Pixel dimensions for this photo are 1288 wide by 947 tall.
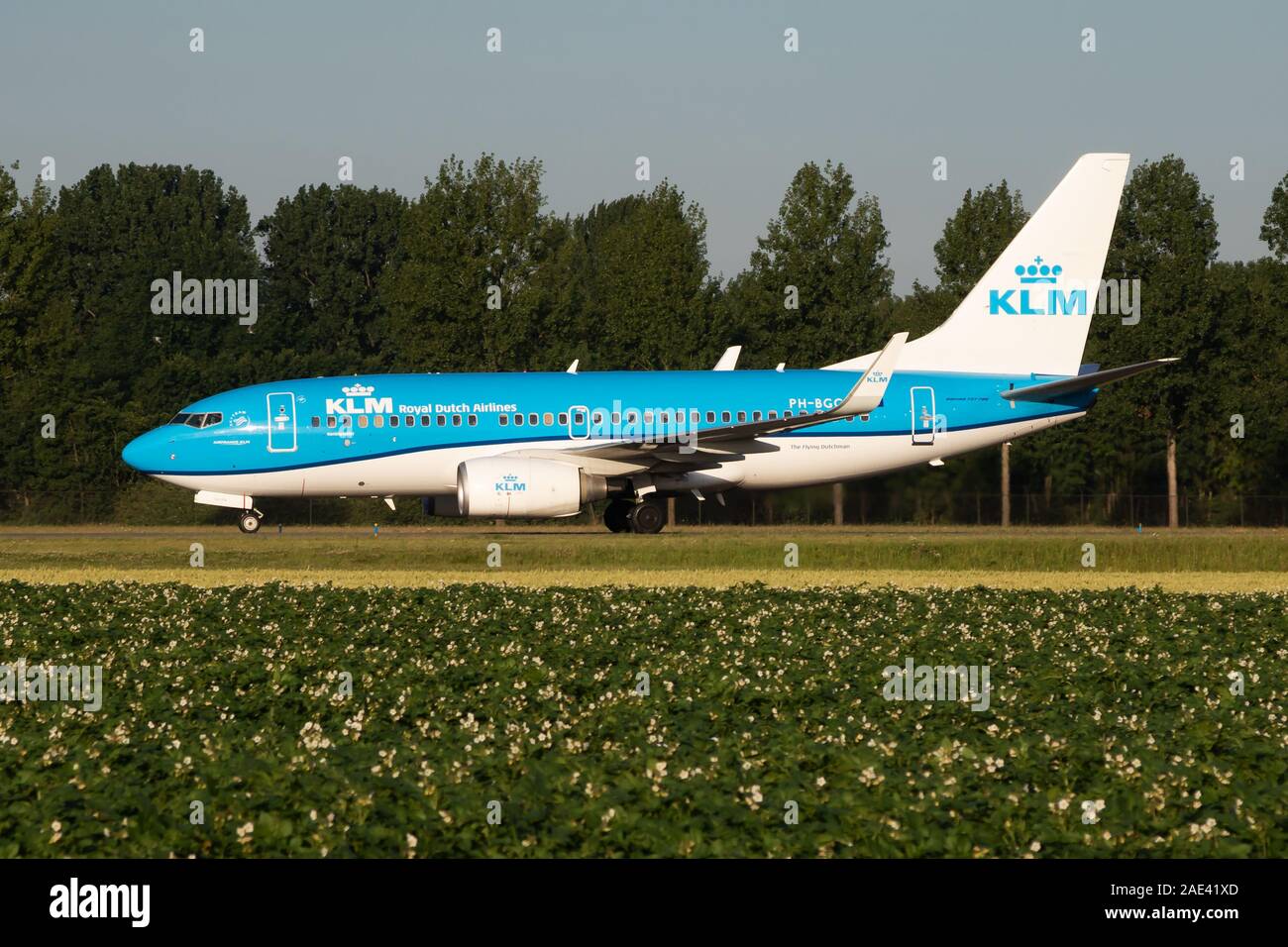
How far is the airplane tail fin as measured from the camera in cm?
4019

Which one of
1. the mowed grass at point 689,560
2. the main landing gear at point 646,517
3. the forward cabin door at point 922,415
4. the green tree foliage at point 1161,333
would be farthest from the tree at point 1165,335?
the main landing gear at point 646,517

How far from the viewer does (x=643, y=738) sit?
12516 mm

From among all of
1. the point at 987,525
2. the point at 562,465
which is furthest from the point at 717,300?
the point at 562,465

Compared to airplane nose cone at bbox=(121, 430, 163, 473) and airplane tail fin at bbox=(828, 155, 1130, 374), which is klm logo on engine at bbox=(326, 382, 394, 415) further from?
airplane tail fin at bbox=(828, 155, 1130, 374)

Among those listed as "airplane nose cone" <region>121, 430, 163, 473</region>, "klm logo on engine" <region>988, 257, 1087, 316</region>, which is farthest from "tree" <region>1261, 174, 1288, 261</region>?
"airplane nose cone" <region>121, 430, 163, 473</region>

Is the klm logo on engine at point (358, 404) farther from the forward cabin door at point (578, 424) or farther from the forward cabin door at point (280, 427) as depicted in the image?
the forward cabin door at point (578, 424)

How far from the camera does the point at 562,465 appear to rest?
1385 inches

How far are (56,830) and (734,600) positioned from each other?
15.1 metres

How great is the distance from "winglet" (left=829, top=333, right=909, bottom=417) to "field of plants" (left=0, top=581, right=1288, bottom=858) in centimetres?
1353

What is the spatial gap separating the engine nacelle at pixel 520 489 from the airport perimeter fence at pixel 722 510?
14.2 meters

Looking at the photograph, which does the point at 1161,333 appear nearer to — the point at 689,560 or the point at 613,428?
the point at 613,428

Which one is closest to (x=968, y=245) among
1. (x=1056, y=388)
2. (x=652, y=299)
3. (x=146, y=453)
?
(x=652, y=299)

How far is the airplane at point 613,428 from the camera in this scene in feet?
121
